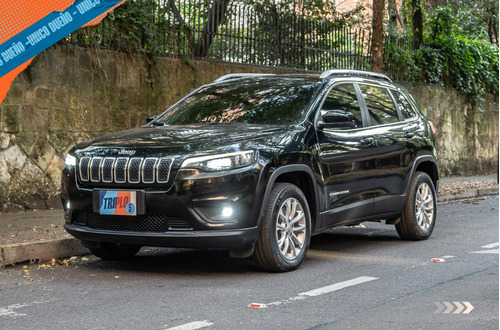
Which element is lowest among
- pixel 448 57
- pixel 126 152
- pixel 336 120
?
pixel 126 152

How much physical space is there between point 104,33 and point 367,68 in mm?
8408

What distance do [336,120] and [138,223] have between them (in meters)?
2.25

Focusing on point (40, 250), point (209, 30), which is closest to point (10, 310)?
point (40, 250)

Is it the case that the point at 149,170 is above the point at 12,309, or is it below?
above

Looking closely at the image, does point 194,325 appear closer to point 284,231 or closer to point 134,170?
point 134,170

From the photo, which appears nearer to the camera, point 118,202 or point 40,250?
point 118,202

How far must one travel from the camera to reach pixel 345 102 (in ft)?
27.7

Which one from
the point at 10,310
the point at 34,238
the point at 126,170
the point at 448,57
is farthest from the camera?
the point at 448,57

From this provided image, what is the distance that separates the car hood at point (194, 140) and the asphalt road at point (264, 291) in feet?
3.60

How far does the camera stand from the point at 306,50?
1694 centimetres

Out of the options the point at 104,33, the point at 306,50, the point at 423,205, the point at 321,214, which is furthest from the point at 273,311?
the point at 306,50

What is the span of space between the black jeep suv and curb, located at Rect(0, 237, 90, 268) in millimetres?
592

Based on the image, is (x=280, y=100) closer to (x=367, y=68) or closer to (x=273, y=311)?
(x=273, y=311)

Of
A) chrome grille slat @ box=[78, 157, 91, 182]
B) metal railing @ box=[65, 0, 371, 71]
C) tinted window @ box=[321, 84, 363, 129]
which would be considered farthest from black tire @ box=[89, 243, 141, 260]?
metal railing @ box=[65, 0, 371, 71]
